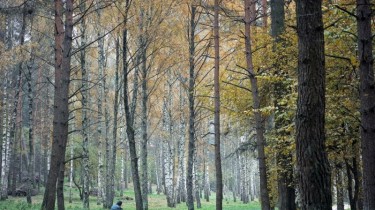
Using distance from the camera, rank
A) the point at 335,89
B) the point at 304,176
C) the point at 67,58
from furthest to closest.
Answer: the point at 335,89
the point at 67,58
the point at 304,176

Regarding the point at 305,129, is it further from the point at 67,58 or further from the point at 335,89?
the point at 335,89

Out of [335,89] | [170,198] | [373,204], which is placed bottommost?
[170,198]

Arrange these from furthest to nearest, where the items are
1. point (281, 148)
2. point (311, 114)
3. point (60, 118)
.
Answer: point (281, 148) < point (60, 118) < point (311, 114)

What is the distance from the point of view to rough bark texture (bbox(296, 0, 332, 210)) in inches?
186

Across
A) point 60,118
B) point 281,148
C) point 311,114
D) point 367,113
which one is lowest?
point 281,148

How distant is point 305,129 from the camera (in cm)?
485

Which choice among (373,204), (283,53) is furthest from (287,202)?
(373,204)

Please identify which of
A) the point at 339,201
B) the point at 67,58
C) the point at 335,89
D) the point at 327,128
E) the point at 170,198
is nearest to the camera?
the point at 67,58

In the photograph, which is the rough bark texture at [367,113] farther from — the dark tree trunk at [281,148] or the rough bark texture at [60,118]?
the rough bark texture at [60,118]

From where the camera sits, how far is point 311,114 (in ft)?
15.9

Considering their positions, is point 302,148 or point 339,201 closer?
point 302,148

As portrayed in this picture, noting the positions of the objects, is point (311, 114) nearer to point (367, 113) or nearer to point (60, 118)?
point (367, 113)

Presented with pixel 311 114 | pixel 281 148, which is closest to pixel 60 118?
pixel 311 114

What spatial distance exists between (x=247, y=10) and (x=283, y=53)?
1927 mm
